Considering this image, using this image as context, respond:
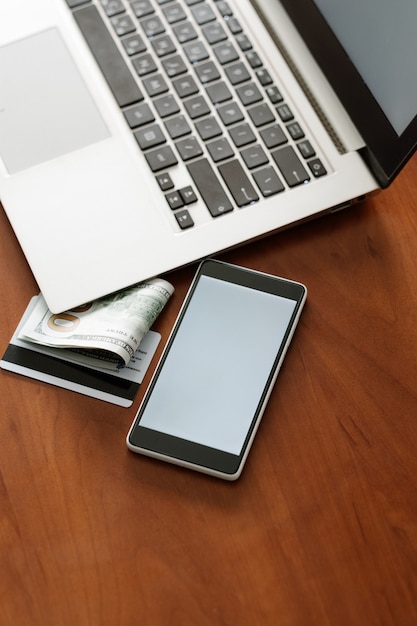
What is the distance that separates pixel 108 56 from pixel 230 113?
138 millimetres

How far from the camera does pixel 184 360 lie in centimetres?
62

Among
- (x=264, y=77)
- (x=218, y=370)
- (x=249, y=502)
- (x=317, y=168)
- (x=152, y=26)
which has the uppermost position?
(x=152, y=26)

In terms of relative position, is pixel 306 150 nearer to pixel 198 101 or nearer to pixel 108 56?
pixel 198 101

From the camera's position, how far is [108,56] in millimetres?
701

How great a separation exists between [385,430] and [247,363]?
13 centimetres

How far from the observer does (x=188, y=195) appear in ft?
2.10

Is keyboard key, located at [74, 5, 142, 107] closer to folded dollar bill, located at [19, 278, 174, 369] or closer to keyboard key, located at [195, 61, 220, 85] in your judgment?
keyboard key, located at [195, 61, 220, 85]

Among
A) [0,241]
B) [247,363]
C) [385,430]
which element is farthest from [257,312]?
[0,241]

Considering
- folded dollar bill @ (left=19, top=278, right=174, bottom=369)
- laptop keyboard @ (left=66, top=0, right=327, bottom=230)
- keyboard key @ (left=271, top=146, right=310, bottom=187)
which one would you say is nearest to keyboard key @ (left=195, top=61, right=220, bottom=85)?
laptop keyboard @ (left=66, top=0, right=327, bottom=230)

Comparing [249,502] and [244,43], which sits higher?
[244,43]

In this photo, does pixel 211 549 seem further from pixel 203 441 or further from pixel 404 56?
pixel 404 56

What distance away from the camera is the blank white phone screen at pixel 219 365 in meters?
0.60

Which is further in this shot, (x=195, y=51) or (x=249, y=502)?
(x=195, y=51)

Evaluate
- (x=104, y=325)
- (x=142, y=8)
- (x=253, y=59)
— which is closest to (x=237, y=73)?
(x=253, y=59)
